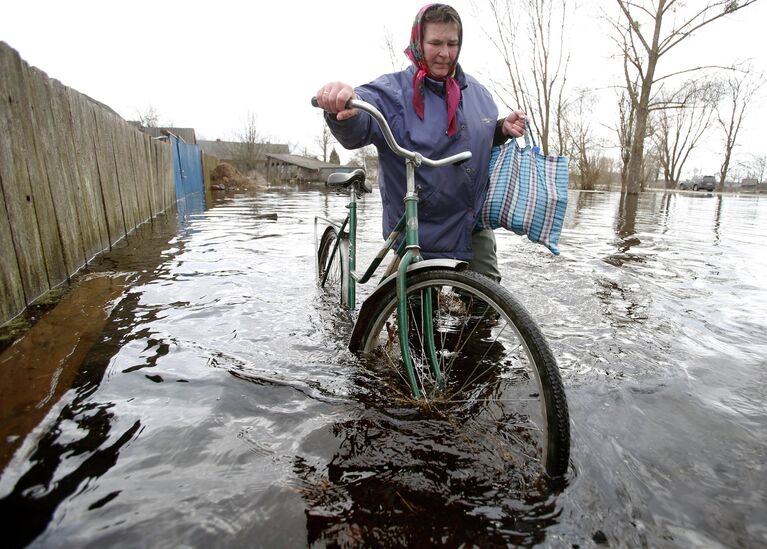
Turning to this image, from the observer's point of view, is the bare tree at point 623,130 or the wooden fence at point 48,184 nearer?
the wooden fence at point 48,184

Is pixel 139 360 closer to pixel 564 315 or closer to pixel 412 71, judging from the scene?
pixel 412 71

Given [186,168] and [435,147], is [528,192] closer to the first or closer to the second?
[435,147]

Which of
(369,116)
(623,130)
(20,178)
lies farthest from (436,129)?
(623,130)

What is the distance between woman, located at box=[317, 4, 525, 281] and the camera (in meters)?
2.61

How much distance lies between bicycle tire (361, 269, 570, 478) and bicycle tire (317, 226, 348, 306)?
2.11 feet

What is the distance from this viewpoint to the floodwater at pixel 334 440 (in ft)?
4.88

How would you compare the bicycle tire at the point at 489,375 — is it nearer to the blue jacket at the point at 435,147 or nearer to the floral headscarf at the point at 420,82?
the blue jacket at the point at 435,147

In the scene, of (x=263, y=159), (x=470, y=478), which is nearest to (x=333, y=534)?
(x=470, y=478)

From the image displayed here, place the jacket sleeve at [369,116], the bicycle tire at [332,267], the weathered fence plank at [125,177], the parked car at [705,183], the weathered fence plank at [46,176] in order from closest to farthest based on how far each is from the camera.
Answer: the jacket sleeve at [369,116]
the bicycle tire at [332,267]
the weathered fence plank at [46,176]
the weathered fence plank at [125,177]
the parked car at [705,183]

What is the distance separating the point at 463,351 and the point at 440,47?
193 cm

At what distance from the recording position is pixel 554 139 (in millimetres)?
34094

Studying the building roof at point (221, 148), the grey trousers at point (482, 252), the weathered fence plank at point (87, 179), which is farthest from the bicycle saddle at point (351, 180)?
the building roof at point (221, 148)

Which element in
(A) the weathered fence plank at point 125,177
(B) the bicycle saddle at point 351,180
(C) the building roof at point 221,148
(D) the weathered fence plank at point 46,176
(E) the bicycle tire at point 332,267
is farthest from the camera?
(C) the building roof at point 221,148

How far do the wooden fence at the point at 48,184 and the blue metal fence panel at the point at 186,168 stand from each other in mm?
11206
